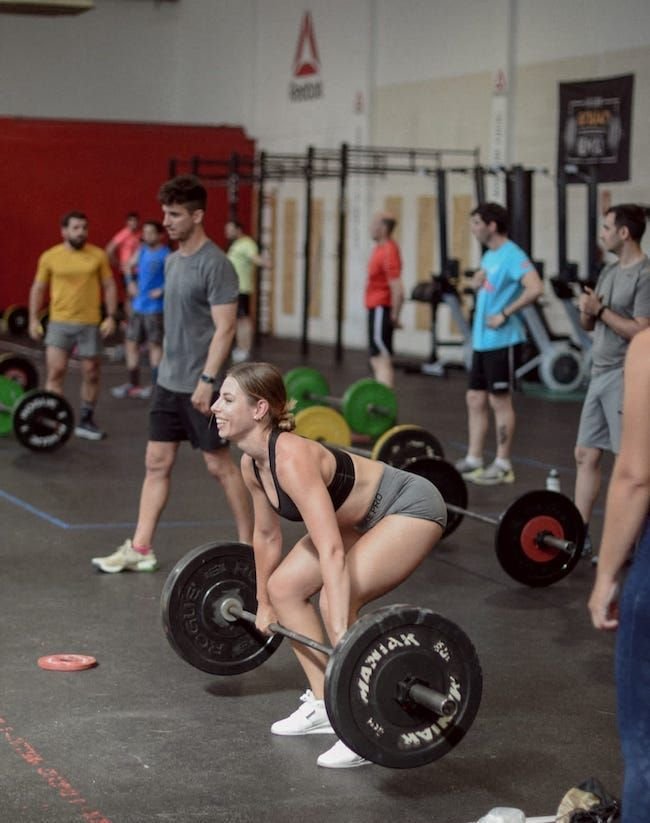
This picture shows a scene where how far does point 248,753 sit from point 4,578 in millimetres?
2046

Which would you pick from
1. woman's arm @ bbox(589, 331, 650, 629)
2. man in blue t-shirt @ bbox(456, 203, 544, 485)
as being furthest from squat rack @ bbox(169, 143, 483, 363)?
woman's arm @ bbox(589, 331, 650, 629)

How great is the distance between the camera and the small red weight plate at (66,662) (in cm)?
421

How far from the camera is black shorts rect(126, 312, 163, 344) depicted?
413 inches

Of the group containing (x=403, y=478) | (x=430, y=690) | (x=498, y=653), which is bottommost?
(x=498, y=653)

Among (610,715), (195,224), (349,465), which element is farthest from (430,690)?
(195,224)

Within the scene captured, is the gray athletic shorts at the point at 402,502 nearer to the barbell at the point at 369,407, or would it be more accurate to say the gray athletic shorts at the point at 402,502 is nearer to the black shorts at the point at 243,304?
the barbell at the point at 369,407

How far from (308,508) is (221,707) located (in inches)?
36.0

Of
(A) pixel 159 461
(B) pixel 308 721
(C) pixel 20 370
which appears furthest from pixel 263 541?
(C) pixel 20 370

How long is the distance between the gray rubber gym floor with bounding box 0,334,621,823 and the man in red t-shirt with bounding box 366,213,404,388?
3.50 metres

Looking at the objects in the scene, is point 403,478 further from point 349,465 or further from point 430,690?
point 430,690

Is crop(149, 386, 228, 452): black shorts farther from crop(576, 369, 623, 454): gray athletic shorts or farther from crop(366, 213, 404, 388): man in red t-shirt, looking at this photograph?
crop(366, 213, 404, 388): man in red t-shirt

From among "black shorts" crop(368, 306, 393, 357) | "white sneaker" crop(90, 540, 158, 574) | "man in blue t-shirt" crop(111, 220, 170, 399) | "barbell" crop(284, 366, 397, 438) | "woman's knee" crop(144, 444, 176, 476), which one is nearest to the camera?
"woman's knee" crop(144, 444, 176, 476)

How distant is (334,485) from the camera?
343 centimetres

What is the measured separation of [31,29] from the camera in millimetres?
19578
